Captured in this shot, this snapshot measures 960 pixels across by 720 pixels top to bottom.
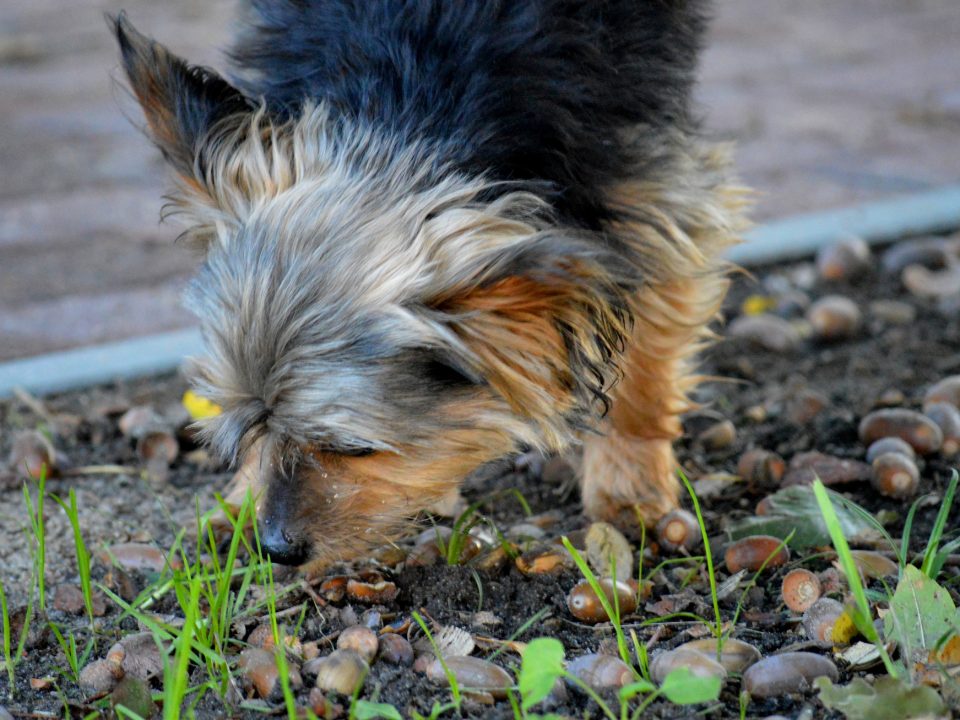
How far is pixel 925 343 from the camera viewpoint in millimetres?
4078

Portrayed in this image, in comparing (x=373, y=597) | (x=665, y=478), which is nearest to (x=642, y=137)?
(x=665, y=478)

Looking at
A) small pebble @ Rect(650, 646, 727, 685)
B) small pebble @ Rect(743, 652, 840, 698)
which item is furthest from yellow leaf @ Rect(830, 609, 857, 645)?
small pebble @ Rect(650, 646, 727, 685)

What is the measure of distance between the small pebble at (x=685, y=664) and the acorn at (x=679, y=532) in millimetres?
669

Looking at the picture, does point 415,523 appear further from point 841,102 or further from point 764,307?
point 841,102

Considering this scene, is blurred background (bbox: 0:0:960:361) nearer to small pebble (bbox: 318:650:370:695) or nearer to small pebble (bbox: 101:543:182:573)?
small pebble (bbox: 101:543:182:573)

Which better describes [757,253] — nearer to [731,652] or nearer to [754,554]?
[754,554]

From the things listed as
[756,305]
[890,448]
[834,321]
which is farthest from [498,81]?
[756,305]

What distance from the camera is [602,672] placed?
2.24 metres

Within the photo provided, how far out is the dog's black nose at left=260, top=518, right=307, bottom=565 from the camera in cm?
254

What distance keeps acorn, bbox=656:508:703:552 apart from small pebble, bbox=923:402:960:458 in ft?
2.50

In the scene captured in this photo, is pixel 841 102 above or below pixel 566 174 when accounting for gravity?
below

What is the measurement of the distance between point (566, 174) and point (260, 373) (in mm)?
748

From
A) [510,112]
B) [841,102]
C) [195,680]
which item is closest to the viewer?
[195,680]

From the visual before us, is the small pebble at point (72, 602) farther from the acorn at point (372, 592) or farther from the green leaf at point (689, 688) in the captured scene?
the green leaf at point (689, 688)
